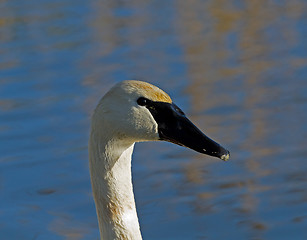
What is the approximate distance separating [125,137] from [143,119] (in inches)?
4.5

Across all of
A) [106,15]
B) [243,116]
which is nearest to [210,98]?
[243,116]

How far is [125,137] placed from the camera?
3.55 meters

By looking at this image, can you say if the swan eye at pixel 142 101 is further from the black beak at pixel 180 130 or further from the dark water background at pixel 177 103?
the dark water background at pixel 177 103

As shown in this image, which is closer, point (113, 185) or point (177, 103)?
point (113, 185)

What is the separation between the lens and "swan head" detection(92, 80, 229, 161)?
3.51 metres

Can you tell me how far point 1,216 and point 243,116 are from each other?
92.9 inches

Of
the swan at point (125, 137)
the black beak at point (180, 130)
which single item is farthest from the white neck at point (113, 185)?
the black beak at point (180, 130)

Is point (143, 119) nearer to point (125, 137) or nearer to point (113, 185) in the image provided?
point (125, 137)

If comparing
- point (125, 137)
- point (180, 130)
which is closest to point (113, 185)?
point (125, 137)

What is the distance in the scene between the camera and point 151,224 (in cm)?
531

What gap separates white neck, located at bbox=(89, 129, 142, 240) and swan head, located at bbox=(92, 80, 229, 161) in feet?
0.24

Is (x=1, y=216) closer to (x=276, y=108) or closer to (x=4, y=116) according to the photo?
(x=4, y=116)

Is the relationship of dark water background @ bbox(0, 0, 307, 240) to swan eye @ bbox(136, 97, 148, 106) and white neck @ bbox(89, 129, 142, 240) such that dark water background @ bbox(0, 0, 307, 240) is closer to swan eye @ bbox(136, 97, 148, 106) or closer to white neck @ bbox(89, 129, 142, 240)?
white neck @ bbox(89, 129, 142, 240)

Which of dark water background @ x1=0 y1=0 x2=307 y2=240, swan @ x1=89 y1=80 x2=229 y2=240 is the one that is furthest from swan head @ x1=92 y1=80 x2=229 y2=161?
dark water background @ x1=0 y1=0 x2=307 y2=240
